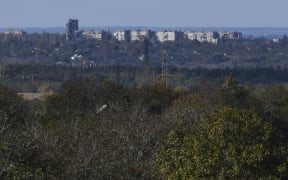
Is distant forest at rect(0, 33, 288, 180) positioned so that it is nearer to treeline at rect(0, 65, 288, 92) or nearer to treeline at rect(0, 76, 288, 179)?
treeline at rect(0, 76, 288, 179)

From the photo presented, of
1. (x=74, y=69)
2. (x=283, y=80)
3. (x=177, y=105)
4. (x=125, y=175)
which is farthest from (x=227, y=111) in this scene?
(x=283, y=80)

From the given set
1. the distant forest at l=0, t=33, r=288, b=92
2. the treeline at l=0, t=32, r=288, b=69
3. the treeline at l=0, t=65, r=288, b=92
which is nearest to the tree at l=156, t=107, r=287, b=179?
the treeline at l=0, t=65, r=288, b=92

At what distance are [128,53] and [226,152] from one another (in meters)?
161

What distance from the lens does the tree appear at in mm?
21453

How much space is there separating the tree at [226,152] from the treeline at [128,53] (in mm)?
142378

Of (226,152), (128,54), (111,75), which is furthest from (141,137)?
(128,54)

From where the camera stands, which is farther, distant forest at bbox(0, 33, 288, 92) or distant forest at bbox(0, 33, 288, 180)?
distant forest at bbox(0, 33, 288, 92)

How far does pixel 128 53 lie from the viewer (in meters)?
182

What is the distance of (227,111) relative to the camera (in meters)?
22.8

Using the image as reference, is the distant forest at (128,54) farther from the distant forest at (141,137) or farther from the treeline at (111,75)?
the distant forest at (141,137)

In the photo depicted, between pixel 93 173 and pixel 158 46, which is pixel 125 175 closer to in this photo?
pixel 93 173

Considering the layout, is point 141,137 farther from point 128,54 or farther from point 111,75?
point 128,54

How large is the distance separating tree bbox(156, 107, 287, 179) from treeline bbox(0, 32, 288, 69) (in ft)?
467

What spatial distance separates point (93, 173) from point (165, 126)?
8.97 metres
